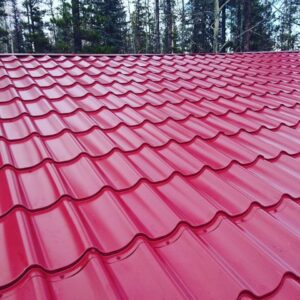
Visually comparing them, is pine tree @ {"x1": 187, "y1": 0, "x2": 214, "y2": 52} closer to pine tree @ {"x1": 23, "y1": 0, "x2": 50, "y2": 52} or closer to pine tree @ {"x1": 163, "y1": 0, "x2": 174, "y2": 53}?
pine tree @ {"x1": 163, "y1": 0, "x2": 174, "y2": 53}

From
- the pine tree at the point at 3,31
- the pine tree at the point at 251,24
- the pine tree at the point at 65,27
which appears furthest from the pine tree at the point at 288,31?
the pine tree at the point at 3,31

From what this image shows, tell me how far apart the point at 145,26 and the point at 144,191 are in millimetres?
29857

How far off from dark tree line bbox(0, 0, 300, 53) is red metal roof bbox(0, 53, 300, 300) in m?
18.1

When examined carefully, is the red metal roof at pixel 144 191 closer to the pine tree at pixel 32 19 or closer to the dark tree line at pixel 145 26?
the dark tree line at pixel 145 26

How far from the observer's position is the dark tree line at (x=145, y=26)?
69.4 feet

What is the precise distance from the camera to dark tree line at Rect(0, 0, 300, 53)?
21141mm

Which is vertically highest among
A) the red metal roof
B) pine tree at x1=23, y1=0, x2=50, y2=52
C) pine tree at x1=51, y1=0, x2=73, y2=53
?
pine tree at x1=23, y1=0, x2=50, y2=52

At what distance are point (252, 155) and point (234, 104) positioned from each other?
3.94ft

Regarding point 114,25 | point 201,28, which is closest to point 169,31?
point 201,28

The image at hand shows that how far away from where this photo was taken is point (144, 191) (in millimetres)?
1857

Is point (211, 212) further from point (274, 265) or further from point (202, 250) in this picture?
point (274, 265)

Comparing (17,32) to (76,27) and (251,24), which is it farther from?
(251,24)

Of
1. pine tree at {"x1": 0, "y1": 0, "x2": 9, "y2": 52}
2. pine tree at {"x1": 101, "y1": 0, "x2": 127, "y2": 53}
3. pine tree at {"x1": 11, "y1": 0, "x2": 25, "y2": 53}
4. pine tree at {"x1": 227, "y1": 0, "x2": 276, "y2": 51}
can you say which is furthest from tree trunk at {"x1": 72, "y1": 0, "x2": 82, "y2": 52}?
pine tree at {"x1": 227, "y1": 0, "x2": 276, "y2": 51}

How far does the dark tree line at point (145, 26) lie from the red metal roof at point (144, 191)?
1814 cm
